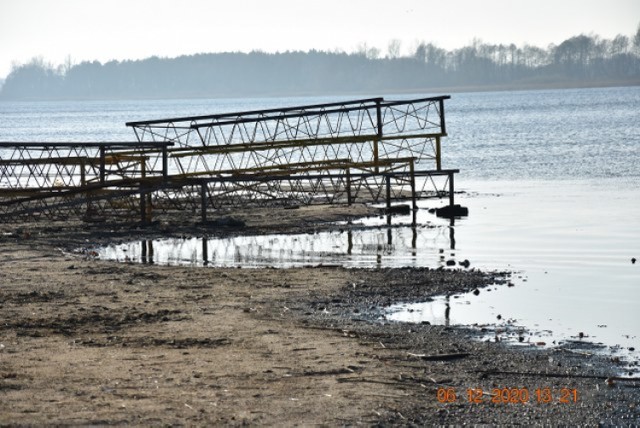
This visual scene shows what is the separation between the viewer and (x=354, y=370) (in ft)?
44.8

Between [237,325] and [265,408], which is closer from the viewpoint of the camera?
[265,408]

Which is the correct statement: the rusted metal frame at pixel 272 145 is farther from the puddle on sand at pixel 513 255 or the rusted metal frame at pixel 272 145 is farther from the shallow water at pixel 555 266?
the shallow water at pixel 555 266

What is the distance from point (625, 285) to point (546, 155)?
49958 mm

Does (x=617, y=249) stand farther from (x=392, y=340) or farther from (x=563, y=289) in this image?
(x=392, y=340)

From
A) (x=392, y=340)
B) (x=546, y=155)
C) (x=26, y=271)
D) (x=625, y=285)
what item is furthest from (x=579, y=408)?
(x=546, y=155)

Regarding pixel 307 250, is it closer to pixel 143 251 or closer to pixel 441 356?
pixel 143 251
